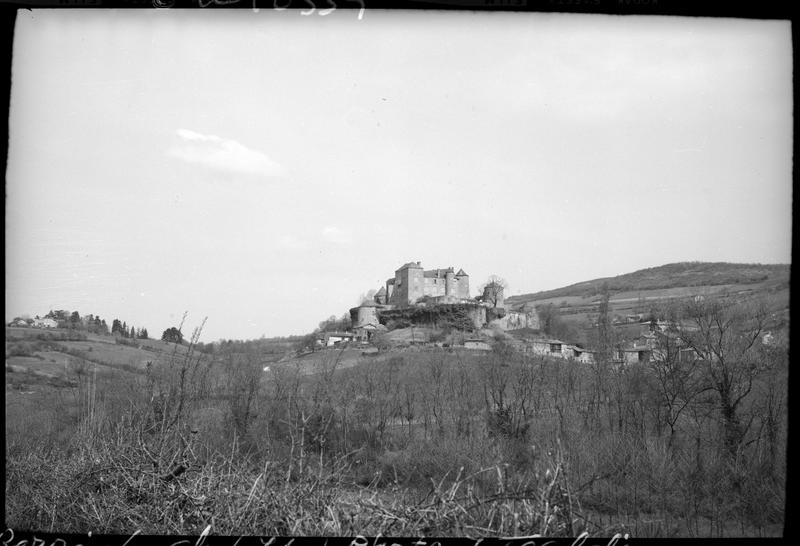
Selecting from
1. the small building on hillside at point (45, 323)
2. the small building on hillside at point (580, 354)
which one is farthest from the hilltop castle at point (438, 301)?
the small building on hillside at point (45, 323)

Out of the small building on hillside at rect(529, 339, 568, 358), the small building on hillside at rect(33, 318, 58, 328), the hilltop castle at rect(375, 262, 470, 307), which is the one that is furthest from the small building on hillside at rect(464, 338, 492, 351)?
the small building on hillside at rect(33, 318, 58, 328)

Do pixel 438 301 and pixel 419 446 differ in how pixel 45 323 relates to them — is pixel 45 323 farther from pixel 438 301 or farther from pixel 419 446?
pixel 438 301

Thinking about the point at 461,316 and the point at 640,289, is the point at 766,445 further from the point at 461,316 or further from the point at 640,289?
the point at 461,316

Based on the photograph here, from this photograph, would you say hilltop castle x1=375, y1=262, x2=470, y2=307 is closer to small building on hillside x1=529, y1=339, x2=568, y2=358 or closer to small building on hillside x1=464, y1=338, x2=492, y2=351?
small building on hillside x1=464, y1=338, x2=492, y2=351

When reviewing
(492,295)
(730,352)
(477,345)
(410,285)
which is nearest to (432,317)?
(410,285)

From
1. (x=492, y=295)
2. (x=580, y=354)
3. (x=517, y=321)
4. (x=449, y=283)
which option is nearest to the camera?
(x=580, y=354)

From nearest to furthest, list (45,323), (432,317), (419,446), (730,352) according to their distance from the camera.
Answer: (45,323) → (730,352) → (419,446) → (432,317)

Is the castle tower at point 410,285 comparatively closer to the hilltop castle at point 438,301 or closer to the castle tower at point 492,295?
the hilltop castle at point 438,301
